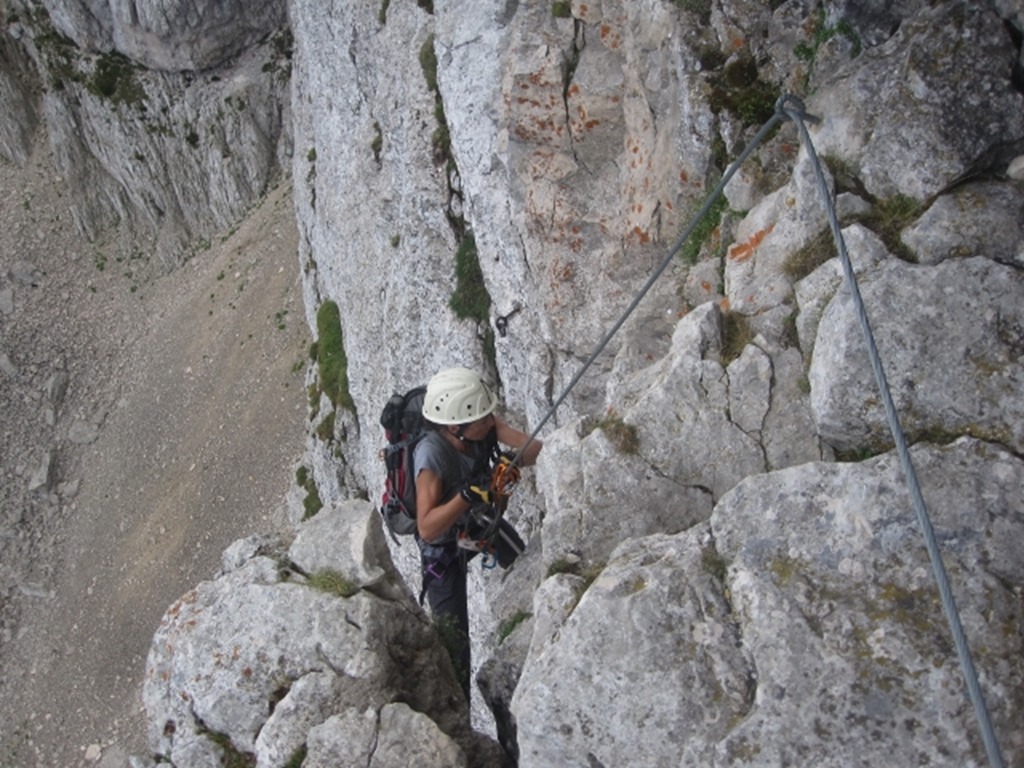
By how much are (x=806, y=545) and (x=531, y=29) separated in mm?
12490

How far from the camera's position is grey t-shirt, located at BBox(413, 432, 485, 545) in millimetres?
10382

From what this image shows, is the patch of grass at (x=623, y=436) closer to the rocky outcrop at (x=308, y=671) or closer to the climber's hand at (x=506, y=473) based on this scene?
the climber's hand at (x=506, y=473)

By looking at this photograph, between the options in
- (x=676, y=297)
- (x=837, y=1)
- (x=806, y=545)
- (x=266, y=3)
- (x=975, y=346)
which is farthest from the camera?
(x=266, y=3)

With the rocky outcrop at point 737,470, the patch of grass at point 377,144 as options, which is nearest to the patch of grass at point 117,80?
the patch of grass at point 377,144

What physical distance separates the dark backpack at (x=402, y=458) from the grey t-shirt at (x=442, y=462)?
7.1 inches

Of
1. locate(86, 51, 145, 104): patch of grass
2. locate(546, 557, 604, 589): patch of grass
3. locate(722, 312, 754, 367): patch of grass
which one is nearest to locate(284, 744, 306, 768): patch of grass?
locate(546, 557, 604, 589): patch of grass

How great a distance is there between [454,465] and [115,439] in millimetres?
34408

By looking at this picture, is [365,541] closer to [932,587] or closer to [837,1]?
[932,587]

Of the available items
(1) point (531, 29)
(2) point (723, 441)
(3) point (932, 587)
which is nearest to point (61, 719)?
(1) point (531, 29)

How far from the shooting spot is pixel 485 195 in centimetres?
1775

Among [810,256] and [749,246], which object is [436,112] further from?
[810,256]

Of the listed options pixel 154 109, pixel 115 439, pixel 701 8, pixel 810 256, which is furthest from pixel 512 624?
pixel 154 109

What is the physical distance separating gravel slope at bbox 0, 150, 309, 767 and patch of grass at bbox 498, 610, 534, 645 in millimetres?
23984

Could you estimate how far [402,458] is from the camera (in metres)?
10.7
